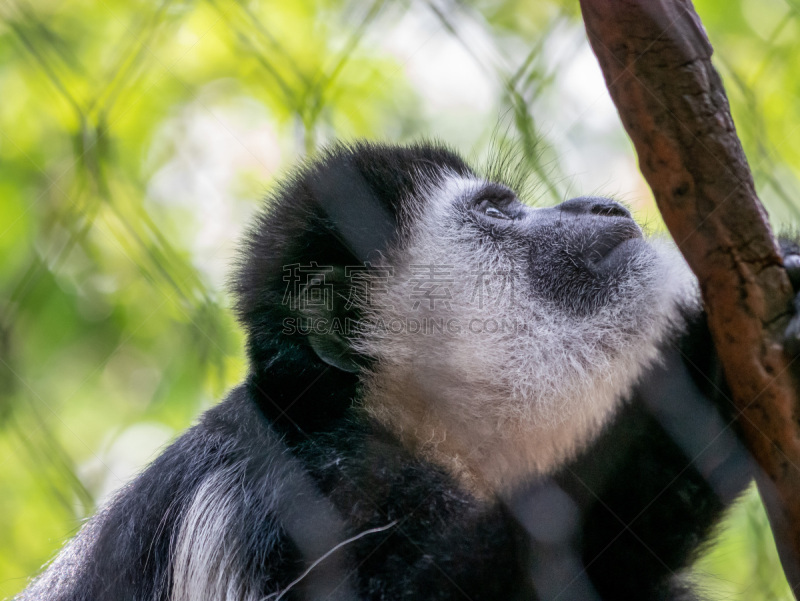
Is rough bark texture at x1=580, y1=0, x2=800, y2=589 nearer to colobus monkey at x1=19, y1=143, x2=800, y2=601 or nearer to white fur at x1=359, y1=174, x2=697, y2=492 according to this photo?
colobus monkey at x1=19, y1=143, x2=800, y2=601

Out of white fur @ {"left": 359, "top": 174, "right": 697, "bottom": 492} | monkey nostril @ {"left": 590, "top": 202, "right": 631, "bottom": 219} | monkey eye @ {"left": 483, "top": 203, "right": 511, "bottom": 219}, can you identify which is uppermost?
monkey eye @ {"left": 483, "top": 203, "right": 511, "bottom": 219}

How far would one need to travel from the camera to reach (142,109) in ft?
7.14

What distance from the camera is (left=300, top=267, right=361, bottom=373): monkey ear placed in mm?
1136

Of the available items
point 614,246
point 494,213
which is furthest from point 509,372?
point 494,213

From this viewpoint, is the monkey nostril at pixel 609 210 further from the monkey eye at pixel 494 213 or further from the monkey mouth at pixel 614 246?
the monkey eye at pixel 494 213

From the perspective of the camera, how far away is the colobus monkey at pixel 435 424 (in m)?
0.94

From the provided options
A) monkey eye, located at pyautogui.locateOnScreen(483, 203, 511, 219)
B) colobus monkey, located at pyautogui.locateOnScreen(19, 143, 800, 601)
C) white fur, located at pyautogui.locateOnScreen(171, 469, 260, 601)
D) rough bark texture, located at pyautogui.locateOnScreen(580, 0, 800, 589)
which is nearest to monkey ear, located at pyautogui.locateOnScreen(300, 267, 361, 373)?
colobus monkey, located at pyautogui.locateOnScreen(19, 143, 800, 601)

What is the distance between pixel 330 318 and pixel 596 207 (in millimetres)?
508

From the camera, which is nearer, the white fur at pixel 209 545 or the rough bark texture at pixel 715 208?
the rough bark texture at pixel 715 208

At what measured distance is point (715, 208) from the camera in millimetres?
766

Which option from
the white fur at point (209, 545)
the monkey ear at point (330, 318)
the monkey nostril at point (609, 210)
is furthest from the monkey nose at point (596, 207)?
the white fur at point (209, 545)

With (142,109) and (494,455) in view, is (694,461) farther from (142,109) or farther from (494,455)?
(142,109)

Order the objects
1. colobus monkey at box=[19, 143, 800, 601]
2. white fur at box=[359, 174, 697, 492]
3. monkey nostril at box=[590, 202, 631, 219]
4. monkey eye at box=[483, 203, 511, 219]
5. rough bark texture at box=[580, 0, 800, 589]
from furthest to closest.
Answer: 1. monkey eye at box=[483, 203, 511, 219]
2. monkey nostril at box=[590, 202, 631, 219]
3. white fur at box=[359, 174, 697, 492]
4. colobus monkey at box=[19, 143, 800, 601]
5. rough bark texture at box=[580, 0, 800, 589]

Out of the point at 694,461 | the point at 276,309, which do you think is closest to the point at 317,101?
the point at 276,309
